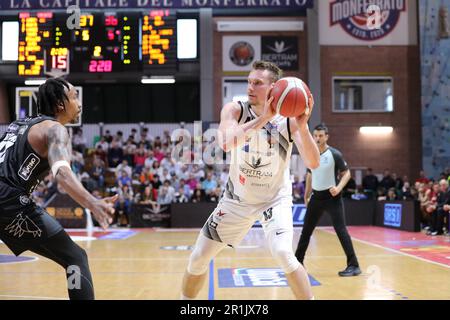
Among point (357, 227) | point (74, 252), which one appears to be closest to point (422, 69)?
point (357, 227)

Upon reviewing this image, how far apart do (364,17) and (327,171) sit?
19759 millimetres

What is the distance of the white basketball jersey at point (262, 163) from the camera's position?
197 inches

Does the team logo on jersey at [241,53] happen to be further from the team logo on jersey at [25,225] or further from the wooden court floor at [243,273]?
the team logo on jersey at [25,225]

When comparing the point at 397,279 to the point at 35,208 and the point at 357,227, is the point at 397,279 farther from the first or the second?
the point at 357,227

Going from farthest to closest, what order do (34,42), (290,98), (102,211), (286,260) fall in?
(34,42), (286,260), (290,98), (102,211)

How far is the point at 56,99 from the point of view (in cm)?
430

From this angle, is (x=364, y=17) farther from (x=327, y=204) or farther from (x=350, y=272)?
(x=350, y=272)

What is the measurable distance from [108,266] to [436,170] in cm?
1967

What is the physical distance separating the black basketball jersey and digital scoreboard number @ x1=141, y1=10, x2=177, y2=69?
60.3 feet

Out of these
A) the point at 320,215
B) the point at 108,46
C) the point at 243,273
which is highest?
the point at 108,46

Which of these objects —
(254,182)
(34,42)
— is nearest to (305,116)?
(254,182)

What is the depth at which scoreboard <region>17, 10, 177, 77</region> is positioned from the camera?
72.2ft

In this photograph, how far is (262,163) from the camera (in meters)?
5.02

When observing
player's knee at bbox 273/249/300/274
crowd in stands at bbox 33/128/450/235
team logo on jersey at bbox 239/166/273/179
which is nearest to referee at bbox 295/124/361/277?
team logo on jersey at bbox 239/166/273/179
